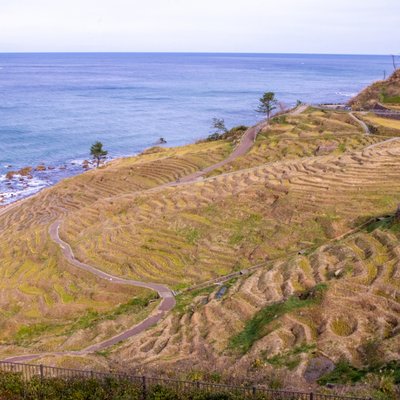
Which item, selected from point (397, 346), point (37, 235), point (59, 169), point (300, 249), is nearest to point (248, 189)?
point (300, 249)

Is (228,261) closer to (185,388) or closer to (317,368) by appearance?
(317,368)

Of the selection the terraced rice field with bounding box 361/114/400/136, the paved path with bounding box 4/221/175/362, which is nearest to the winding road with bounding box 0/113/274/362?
the paved path with bounding box 4/221/175/362

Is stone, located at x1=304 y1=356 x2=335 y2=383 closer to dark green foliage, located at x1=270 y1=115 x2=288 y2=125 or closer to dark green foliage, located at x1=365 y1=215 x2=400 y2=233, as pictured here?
dark green foliage, located at x1=365 y1=215 x2=400 y2=233

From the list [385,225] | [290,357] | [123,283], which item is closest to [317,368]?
[290,357]

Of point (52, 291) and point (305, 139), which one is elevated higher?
point (305, 139)

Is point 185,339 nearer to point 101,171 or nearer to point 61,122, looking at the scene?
point 101,171
